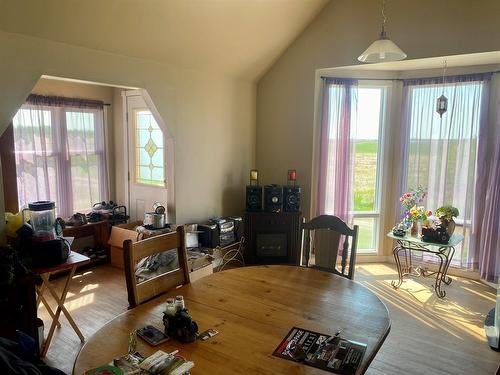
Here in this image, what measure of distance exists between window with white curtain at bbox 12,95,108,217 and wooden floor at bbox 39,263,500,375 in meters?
1.01

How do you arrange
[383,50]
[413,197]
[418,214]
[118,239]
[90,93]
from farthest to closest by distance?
[90,93]
[118,239]
[413,197]
[418,214]
[383,50]

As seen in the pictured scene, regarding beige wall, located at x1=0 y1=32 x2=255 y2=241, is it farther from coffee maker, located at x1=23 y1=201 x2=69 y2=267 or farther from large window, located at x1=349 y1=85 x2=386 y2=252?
large window, located at x1=349 y1=85 x2=386 y2=252

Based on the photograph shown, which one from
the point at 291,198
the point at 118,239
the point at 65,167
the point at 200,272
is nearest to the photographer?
the point at 200,272

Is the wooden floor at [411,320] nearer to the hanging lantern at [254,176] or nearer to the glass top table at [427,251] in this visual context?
the glass top table at [427,251]

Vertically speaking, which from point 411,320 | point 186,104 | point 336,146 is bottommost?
point 411,320

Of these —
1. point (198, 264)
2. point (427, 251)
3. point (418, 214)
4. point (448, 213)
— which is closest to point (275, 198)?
point (198, 264)

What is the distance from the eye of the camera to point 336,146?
180 inches

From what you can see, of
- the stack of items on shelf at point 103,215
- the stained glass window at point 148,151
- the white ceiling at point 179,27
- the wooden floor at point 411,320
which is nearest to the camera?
the white ceiling at point 179,27

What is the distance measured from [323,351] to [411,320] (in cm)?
230

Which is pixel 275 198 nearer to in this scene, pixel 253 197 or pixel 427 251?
pixel 253 197

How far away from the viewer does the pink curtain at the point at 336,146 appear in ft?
14.8

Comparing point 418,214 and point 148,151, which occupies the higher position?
point 148,151

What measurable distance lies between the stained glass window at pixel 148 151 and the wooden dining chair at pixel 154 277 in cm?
252

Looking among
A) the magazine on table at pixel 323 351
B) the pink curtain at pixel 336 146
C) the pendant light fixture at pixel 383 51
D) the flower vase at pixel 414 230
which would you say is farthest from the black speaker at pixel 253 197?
the magazine on table at pixel 323 351
